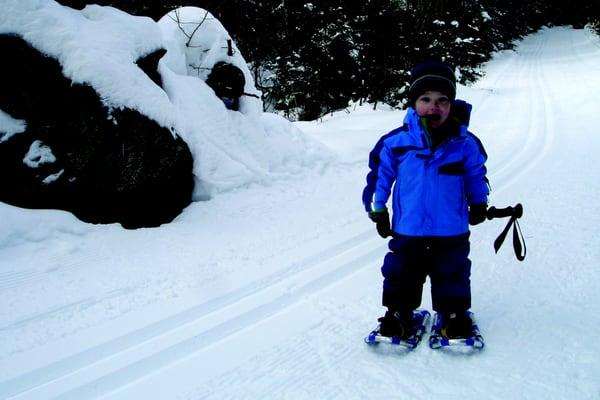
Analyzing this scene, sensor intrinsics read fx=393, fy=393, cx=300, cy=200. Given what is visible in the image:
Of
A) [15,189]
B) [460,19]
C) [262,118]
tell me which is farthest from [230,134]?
[460,19]

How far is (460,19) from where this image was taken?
1945 cm

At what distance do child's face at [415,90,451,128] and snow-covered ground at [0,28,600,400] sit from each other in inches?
51.9

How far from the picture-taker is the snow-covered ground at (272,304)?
2.12 meters

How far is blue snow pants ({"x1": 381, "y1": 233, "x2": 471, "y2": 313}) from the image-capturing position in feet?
7.50

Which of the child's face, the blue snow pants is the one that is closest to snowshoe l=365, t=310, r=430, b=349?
the blue snow pants

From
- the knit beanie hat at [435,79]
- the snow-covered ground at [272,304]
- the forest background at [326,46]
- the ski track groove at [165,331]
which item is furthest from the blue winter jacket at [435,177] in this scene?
the forest background at [326,46]

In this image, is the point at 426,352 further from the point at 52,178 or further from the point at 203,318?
the point at 52,178

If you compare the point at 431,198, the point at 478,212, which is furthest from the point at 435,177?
the point at 478,212

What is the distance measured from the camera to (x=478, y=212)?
227cm

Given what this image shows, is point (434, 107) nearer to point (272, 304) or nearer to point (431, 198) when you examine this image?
point (431, 198)

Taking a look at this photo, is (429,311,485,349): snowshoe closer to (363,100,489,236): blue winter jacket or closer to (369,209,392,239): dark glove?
(363,100,489,236): blue winter jacket

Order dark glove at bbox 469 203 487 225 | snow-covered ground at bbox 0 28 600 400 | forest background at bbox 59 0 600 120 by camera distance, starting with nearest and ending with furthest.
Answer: snow-covered ground at bbox 0 28 600 400 < dark glove at bbox 469 203 487 225 < forest background at bbox 59 0 600 120

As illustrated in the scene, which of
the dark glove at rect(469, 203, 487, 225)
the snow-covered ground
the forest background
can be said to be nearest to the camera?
the snow-covered ground

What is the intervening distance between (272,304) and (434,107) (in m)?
1.79
